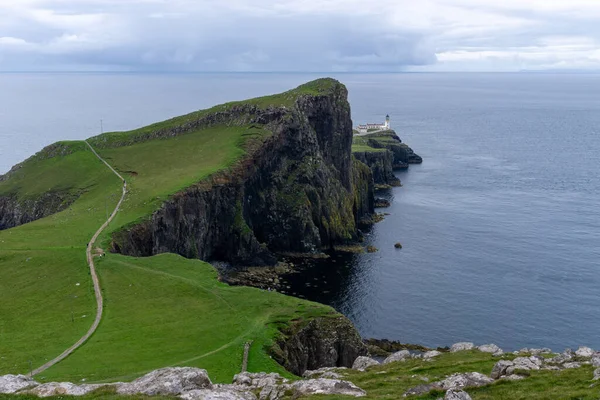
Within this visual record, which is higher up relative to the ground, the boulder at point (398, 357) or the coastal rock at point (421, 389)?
the coastal rock at point (421, 389)

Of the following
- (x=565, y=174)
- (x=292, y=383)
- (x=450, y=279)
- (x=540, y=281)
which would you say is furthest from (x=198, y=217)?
(x=565, y=174)

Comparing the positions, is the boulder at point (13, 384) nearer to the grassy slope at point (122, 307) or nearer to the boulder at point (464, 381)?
the grassy slope at point (122, 307)

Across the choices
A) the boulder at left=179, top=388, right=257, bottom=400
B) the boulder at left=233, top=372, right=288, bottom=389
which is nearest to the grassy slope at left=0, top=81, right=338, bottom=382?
the boulder at left=233, top=372, right=288, bottom=389

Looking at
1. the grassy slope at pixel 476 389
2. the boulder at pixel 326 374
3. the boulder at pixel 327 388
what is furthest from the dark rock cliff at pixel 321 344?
the boulder at pixel 327 388

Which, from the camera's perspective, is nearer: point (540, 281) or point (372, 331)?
point (372, 331)

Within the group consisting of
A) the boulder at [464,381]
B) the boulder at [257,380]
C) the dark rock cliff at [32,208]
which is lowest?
the boulder at [257,380]

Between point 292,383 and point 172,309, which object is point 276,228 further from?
point 292,383

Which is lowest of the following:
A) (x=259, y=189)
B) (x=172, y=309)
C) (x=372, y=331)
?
(x=372, y=331)

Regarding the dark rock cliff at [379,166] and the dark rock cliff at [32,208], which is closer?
the dark rock cliff at [32,208]

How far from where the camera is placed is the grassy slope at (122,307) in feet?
165

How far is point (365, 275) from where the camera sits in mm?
106250

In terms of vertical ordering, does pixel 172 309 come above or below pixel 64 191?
below

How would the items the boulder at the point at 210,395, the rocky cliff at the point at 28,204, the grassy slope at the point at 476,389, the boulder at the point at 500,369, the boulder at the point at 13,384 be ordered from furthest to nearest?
the rocky cliff at the point at 28,204 → the boulder at the point at 500,369 → the boulder at the point at 13,384 → the grassy slope at the point at 476,389 → the boulder at the point at 210,395

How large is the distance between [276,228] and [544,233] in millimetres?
59749
